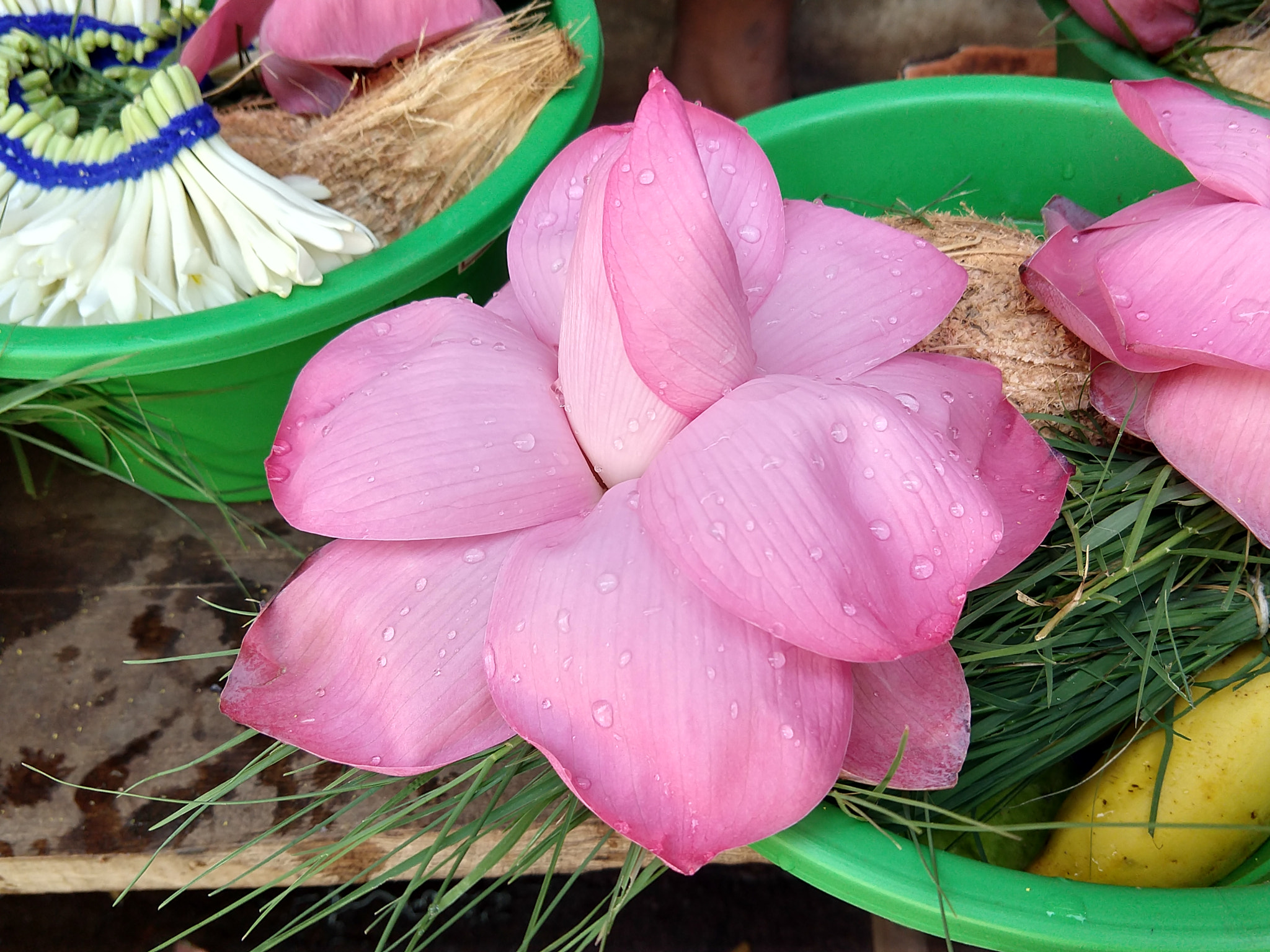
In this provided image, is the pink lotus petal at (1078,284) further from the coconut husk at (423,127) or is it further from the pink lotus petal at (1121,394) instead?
the coconut husk at (423,127)

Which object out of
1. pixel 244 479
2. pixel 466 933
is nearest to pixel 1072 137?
pixel 244 479

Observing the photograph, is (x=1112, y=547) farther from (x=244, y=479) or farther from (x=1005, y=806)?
(x=244, y=479)

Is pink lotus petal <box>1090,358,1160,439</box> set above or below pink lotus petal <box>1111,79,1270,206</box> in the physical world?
below

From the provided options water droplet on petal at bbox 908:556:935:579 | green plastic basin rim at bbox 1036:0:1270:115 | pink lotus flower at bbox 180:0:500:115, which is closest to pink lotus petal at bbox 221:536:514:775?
water droplet on petal at bbox 908:556:935:579

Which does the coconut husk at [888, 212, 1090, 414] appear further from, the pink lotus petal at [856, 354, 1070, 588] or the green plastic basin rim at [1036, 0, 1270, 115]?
the green plastic basin rim at [1036, 0, 1270, 115]

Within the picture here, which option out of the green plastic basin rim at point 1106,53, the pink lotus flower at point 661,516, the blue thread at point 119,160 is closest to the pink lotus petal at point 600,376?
the pink lotus flower at point 661,516

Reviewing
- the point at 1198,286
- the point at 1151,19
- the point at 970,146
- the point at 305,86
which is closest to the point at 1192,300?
the point at 1198,286

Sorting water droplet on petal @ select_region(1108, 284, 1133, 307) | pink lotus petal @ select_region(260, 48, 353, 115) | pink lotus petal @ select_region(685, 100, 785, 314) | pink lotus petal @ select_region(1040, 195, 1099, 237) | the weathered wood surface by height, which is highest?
pink lotus petal @ select_region(260, 48, 353, 115)

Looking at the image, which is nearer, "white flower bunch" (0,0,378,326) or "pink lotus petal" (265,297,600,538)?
"pink lotus petal" (265,297,600,538)
